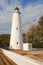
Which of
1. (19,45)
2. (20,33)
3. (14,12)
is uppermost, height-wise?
(14,12)

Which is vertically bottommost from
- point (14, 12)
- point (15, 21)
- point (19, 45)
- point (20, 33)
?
A: point (19, 45)

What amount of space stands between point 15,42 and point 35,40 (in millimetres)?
8541

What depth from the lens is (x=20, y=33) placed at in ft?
103

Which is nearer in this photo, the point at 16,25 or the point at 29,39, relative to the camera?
the point at 16,25

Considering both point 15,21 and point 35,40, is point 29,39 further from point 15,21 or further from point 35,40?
point 15,21

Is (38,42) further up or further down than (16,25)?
further down

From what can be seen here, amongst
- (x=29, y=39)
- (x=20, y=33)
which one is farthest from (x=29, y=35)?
(x=20, y=33)

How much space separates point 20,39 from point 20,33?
1210 mm

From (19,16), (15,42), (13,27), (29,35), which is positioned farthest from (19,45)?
(29,35)

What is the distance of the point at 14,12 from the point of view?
32688 mm

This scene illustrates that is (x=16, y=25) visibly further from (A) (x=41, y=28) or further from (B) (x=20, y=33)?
(A) (x=41, y=28)

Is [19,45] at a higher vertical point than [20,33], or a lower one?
lower

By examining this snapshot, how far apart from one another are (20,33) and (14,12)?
4.58 meters

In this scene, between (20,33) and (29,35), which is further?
(29,35)
